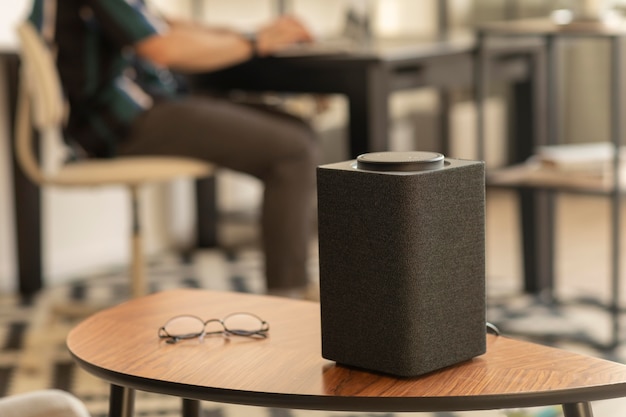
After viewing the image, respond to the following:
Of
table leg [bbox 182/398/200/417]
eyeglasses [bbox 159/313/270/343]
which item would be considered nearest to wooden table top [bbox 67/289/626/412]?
eyeglasses [bbox 159/313/270/343]

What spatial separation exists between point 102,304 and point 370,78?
1.07 m

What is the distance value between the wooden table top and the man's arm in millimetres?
1642

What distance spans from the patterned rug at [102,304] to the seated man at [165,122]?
0.52 m

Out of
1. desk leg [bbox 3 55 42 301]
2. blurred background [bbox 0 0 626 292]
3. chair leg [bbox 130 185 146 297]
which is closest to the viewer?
chair leg [bbox 130 185 146 297]

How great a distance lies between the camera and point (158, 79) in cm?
306

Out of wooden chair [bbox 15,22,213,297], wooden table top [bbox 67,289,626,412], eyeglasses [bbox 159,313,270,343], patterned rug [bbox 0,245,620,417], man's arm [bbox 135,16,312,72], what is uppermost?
man's arm [bbox 135,16,312,72]

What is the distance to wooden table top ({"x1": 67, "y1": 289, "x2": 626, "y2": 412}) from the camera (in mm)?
1105

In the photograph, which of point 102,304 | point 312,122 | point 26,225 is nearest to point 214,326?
point 102,304

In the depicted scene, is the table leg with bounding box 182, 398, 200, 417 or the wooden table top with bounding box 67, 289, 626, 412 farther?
the table leg with bounding box 182, 398, 200, 417

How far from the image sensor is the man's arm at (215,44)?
9.66 ft

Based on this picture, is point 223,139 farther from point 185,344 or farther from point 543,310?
point 185,344

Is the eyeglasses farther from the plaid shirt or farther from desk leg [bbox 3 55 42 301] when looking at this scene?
desk leg [bbox 3 55 42 301]

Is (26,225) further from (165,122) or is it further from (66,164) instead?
(165,122)

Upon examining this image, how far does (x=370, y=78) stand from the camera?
278 centimetres
